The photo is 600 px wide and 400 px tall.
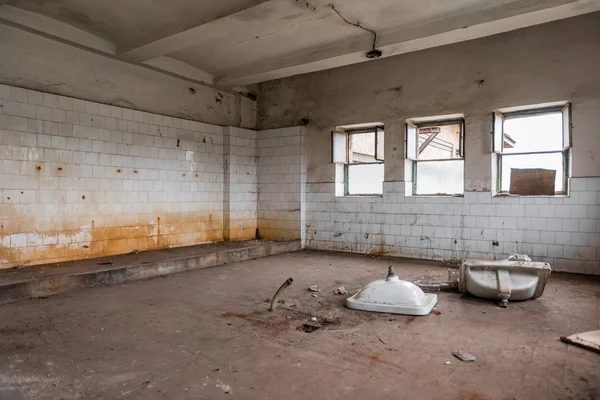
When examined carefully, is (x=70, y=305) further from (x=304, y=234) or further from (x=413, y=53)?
(x=413, y=53)

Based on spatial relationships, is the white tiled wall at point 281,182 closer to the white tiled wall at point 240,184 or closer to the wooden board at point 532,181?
the white tiled wall at point 240,184

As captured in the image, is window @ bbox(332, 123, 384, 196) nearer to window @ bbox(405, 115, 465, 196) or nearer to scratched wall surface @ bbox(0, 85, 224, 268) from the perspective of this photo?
window @ bbox(405, 115, 465, 196)

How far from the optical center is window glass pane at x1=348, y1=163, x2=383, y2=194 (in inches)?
267

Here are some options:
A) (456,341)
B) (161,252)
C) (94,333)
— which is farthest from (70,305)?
(456,341)

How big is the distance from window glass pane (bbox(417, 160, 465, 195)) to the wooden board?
26.9 inches

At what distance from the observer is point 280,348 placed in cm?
269

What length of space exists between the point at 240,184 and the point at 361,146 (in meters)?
2.40

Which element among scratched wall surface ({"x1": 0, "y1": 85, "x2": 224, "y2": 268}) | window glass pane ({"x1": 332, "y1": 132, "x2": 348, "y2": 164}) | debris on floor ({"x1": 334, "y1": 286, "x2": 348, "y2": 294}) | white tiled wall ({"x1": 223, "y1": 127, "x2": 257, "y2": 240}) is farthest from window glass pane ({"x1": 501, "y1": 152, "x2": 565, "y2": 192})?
scratched wall surface ({"x1": 0, "y1": 85, "x2": 224, "y2": 268})

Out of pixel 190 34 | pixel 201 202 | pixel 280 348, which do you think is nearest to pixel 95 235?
pixel 201 202

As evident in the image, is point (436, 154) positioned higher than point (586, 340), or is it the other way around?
point (436, 154)

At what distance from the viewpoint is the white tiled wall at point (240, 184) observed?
285 inches

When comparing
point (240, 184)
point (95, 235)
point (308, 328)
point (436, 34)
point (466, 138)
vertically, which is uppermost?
point (436, 34)

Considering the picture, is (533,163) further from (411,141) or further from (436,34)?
(436,34)

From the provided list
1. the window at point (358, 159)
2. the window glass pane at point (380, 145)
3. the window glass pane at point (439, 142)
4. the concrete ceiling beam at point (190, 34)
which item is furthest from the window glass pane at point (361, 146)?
the concrete ceiling beam at point (190, 34)
